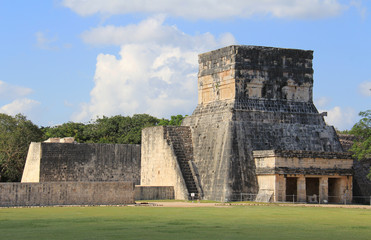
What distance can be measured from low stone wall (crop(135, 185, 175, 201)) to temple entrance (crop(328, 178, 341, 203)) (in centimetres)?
675

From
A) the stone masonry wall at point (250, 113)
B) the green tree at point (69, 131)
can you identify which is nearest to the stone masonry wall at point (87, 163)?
the stone masonry wall at point (250, 113)

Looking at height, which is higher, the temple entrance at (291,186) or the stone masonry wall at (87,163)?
the stone masonry wall at (87,163)

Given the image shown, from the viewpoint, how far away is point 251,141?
94.6 ft

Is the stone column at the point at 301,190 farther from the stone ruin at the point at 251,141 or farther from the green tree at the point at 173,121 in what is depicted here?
the green tree at the point at 173,121

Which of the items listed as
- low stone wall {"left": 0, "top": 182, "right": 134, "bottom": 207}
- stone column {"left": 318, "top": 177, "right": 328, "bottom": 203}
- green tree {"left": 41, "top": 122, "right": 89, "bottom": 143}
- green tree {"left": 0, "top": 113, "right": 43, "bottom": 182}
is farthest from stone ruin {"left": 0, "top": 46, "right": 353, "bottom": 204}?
green tree {"left": 41, "top": 122, "right": 89, "bottom": 143}

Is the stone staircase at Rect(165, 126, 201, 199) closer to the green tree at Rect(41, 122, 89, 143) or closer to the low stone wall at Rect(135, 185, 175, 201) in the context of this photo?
the low stone wall at Rect(135, 185, 175, 201)

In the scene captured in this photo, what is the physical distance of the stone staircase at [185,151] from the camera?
29297 mm

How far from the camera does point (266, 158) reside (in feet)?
90.1

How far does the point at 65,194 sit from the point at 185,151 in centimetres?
879

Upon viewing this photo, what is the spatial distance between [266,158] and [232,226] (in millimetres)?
13007

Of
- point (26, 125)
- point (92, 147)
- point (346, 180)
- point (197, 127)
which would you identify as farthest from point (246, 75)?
point (26, 125)

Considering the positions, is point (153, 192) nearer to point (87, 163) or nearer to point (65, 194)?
point (65, 194)

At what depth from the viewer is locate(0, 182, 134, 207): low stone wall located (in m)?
22.2

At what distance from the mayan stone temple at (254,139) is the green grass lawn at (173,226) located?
28.0 ft
